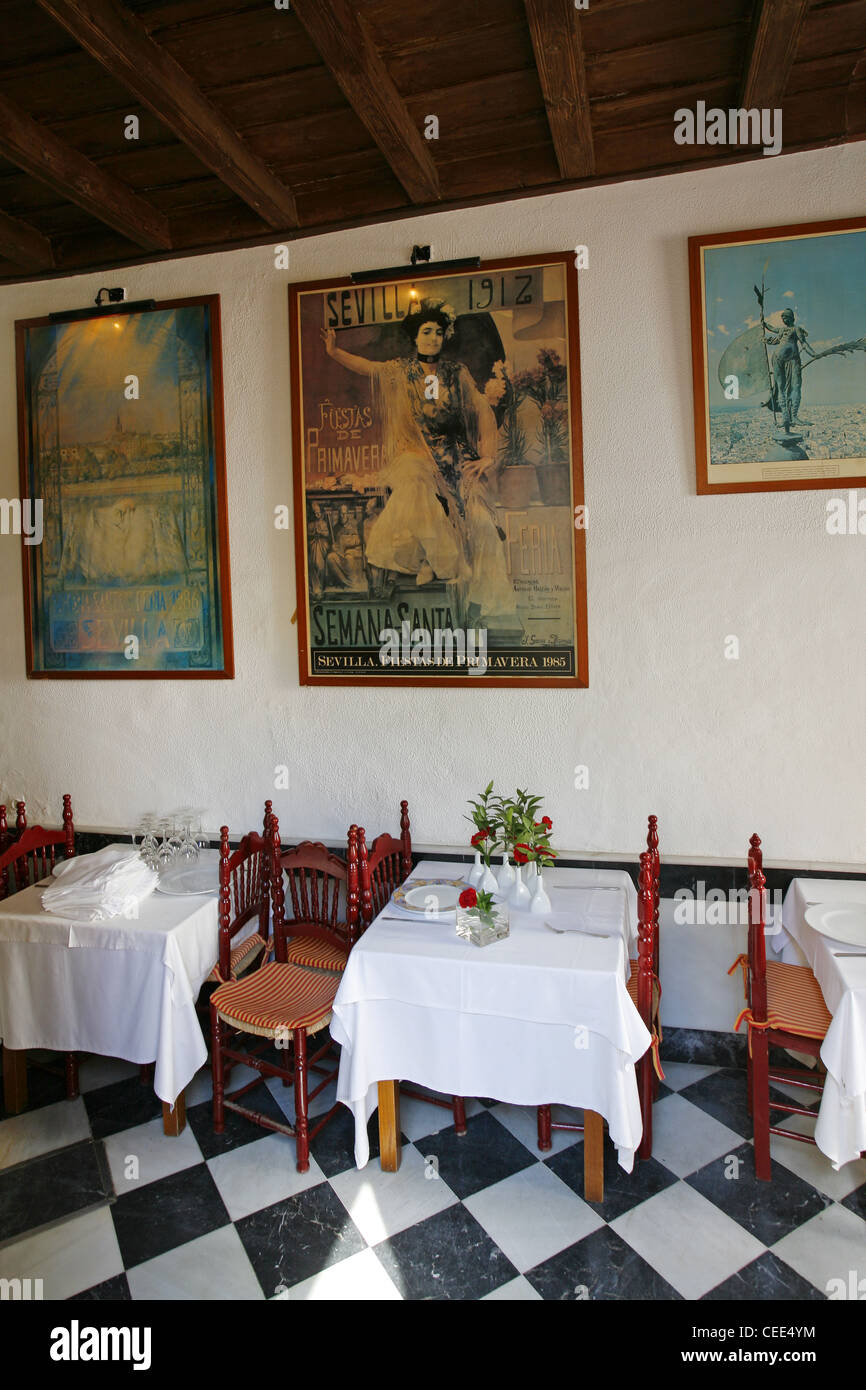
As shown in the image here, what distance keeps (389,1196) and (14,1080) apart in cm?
145

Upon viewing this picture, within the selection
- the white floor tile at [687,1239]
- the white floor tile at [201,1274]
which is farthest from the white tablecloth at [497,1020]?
the white floor tile at [201,1274]

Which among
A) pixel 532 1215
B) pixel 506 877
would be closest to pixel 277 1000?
pixel 506 877

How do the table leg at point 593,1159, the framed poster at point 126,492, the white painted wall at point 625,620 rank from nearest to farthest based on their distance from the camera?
the table leg at point 593,1159
the white painted wall at point 625,620
the framed poster at point 126,492

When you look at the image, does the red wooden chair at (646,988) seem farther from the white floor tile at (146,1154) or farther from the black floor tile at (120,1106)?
the black floor tile at (120,1106)

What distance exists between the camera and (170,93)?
101 inches

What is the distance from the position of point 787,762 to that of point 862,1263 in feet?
4.98

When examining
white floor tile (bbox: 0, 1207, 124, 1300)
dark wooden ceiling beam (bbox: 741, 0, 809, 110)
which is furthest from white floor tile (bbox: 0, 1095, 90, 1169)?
dark wooden ceiling beam (bbox: 741, 0, 809, 110)

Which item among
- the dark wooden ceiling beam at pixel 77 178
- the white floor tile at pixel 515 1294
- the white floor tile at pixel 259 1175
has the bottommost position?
the white floor tile at pixel 515 1294

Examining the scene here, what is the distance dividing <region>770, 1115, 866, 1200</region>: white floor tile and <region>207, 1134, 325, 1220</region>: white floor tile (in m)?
1.46

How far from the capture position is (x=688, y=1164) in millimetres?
2705

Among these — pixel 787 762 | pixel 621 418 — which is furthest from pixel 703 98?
pixel 787 762

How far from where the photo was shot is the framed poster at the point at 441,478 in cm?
320

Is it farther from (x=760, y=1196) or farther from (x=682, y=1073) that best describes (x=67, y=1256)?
(x=682, y=1073)

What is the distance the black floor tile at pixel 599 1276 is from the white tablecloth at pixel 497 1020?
0.23 m
